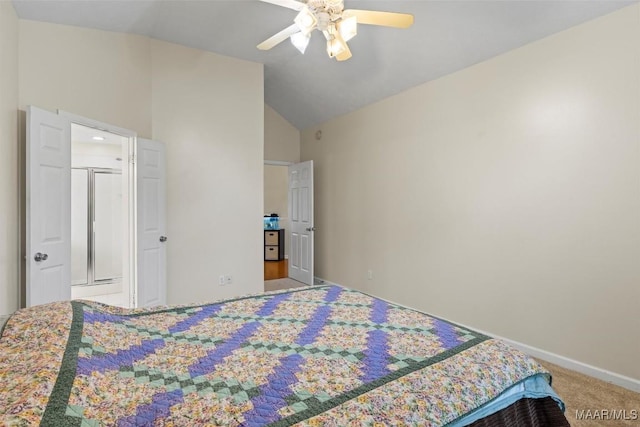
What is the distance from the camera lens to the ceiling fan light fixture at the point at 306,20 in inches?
76.3

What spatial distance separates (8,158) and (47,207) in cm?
40

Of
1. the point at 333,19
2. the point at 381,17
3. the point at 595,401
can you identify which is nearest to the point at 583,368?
the point at 595,401

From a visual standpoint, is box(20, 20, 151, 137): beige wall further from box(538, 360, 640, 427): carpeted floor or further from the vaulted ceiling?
box(538, 360, 640, 427): carpeted floor

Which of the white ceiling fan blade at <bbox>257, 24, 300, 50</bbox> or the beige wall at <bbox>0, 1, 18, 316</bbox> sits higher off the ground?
the white ceiling fan blade at <bbox>257, 24, 300, 50</bbox>

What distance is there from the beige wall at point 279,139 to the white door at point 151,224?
2.19 meters

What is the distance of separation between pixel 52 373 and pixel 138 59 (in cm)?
344

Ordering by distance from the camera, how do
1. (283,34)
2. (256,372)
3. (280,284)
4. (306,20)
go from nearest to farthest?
(256,372) < (306,20) < (283,34) < (280,284)

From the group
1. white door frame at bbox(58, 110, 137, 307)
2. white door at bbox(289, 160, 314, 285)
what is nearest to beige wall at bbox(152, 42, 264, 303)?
white door frame at bbox(58, 110, 137, 307)

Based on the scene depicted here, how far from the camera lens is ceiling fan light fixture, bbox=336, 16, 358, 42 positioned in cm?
198

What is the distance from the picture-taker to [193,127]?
387 cm

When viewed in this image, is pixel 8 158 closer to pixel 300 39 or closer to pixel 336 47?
pixel 300 39

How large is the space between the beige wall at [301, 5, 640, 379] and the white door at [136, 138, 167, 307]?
2.54 metres

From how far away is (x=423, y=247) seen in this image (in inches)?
148

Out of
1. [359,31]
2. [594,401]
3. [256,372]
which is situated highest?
[359,31]
